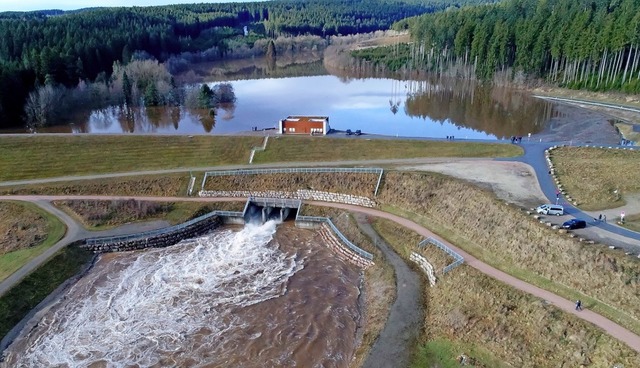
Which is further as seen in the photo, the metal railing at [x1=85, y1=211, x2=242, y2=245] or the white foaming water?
the metal railing at [x1=85, y1=211, x2=242, y2=245]

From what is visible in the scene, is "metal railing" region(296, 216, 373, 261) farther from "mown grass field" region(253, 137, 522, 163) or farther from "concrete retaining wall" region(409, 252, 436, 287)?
"mown grass field" region(253, 137, 522, 163)

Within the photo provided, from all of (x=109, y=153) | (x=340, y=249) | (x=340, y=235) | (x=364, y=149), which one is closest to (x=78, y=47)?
(x=109, y=153)

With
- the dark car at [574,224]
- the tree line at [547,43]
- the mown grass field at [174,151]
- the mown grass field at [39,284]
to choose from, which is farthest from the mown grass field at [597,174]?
the tree line at [547,43]

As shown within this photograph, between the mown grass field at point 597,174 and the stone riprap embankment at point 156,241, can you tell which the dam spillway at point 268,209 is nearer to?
the stone riprap embankment at point 156,241

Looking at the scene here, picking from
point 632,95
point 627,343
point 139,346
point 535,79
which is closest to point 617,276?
point 627,343

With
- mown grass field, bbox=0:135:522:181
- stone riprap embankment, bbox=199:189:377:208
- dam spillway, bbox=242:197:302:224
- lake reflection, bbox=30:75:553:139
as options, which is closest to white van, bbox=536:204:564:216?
stone riprap embankment, bbox=199:189:377:208
